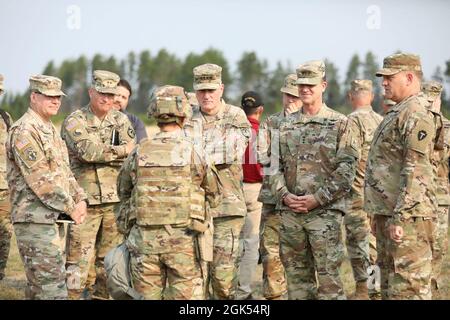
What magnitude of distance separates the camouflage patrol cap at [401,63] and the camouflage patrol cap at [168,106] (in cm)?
172

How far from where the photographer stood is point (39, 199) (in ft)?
22.1

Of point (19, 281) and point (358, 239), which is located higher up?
point (358, 239)

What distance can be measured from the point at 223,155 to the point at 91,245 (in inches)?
70.5

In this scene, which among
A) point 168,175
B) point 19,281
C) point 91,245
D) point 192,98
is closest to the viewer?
point 168,175

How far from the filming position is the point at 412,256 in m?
6.09

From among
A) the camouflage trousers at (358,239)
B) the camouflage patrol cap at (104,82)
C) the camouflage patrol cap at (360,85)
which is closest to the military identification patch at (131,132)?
the camouflage patrol cap at (104,82)

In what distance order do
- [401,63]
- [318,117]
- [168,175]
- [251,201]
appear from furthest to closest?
[251,201]
[318,117]
[401,63]
[168,175]

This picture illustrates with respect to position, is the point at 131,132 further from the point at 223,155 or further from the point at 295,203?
the point at 295,203

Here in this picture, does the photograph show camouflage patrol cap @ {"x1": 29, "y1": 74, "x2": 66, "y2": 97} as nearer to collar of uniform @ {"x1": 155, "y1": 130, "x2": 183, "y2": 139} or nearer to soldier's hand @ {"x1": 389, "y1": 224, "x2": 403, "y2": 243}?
collar of uniform @ {"x1": 155, "y1": 130, "x2": 183, "y2": 139}

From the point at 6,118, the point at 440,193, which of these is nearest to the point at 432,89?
the point at 440,193

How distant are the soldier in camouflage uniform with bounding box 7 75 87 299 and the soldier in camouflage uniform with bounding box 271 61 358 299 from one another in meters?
1.99

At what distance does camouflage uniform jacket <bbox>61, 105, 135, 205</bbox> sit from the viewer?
7984 mm

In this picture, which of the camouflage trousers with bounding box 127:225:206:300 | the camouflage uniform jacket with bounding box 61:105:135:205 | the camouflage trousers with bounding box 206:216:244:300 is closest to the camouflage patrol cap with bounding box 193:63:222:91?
the camouflage uniform jacket with bounding box 61:105:135:205
